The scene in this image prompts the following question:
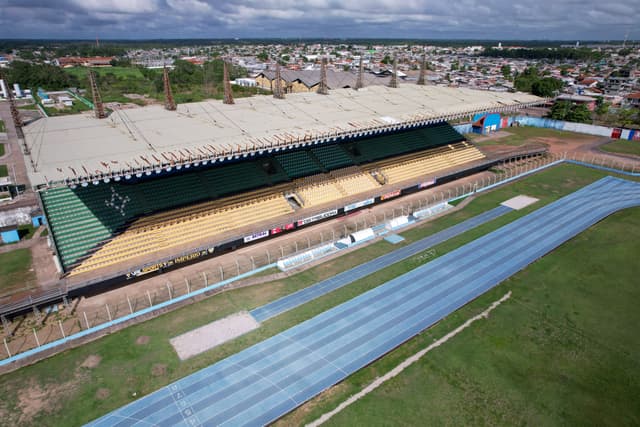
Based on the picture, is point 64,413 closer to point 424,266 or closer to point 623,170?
point 424,266

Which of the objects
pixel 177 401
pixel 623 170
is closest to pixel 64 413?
pixel 177 401

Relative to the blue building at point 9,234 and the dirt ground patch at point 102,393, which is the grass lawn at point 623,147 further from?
the blue building at point 9,234

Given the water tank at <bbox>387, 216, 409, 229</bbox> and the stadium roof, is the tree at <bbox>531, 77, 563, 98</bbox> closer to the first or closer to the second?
the stadium roof

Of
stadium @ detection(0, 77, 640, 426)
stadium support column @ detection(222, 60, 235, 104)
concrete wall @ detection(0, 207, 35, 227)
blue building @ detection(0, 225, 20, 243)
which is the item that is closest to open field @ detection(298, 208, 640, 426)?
stadium @ detection(0, 77, 640, 426)

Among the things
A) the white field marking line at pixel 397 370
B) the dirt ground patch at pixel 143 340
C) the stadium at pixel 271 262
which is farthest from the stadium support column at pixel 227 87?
the white field marking line at pixel 397 370

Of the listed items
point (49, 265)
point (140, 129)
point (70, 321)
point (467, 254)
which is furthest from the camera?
point (140, 129)

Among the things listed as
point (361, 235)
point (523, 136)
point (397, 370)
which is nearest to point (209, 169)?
point (361, 235)
